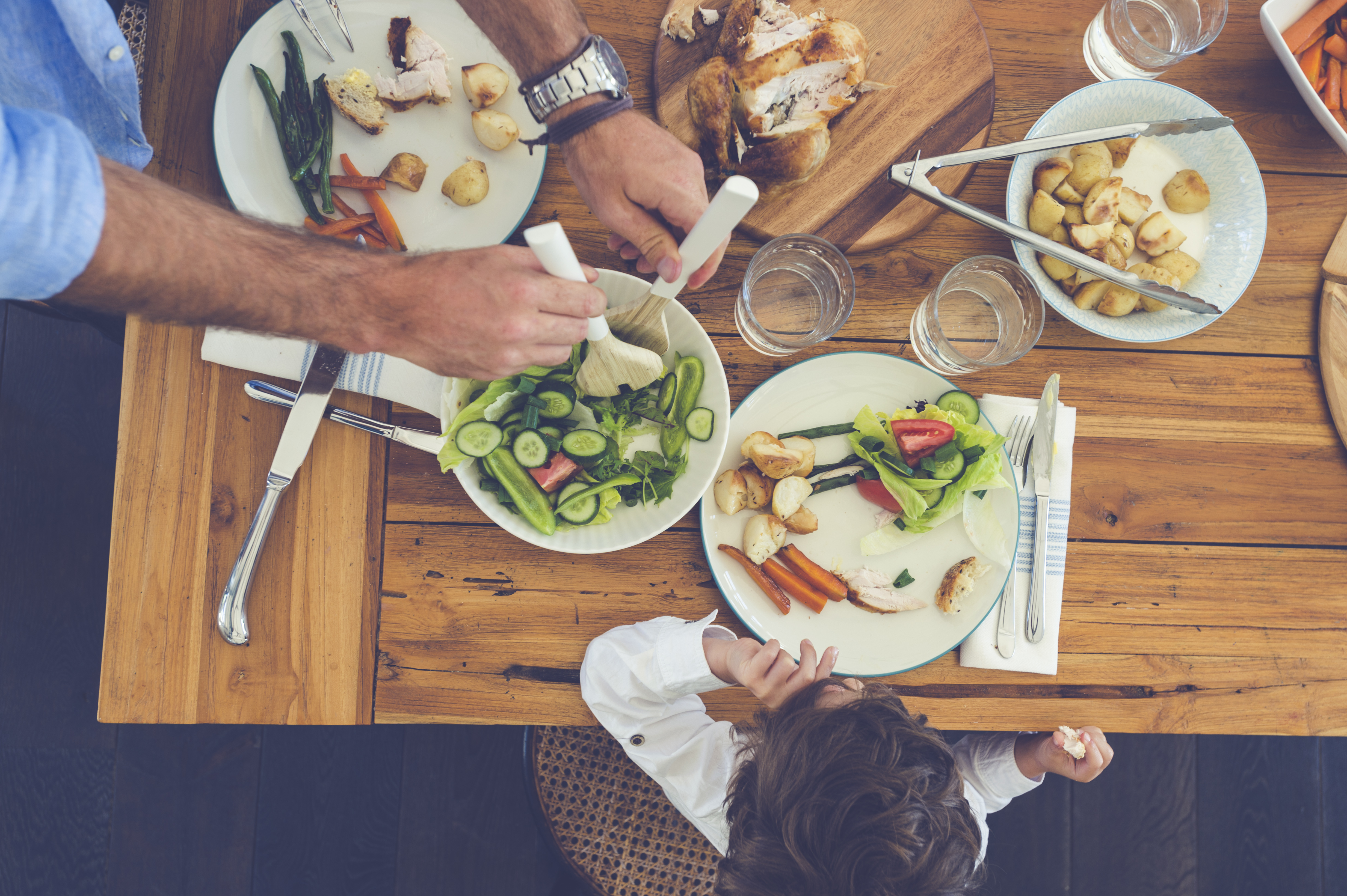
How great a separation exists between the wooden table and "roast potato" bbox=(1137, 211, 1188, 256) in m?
0.22

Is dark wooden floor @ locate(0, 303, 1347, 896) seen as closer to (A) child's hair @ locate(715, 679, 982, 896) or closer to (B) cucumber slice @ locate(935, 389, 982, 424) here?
(A) child's hair @ locate(715, 679, 982, 896)

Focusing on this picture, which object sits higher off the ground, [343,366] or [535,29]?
[535,29]

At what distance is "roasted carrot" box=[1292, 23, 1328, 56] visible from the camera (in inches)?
63.5

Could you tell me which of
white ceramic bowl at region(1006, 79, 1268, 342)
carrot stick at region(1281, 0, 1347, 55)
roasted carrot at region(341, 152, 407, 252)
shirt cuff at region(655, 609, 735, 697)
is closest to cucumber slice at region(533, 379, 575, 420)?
roasted carrot at region(341, 152, 407, 252)

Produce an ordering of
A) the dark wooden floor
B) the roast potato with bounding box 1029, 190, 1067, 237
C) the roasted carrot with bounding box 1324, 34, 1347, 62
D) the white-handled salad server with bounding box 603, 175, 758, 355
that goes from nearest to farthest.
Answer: the white-handled salad server with bounding box 603, 175, 758, 355
the roast potato with bounding box 1029, 190, 1067, 237
the roasted carrot with bounding box 1324, 34, 1347, 62
the dark wooden floor

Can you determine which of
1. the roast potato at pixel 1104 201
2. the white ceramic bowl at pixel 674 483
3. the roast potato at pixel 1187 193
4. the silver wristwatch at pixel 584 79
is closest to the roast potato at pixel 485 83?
the silver wristwatch at pixel 584 79

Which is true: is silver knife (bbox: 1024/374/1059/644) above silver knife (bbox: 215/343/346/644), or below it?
below

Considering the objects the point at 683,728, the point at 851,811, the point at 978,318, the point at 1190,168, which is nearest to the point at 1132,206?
the point at 1190,168

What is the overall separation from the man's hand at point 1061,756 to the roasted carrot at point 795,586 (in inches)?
24.5

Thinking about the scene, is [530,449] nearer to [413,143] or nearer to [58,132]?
[413,143]

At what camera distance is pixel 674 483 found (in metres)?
1.46

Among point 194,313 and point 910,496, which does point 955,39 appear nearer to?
point 910,496

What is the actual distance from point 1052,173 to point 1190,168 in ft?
1.26

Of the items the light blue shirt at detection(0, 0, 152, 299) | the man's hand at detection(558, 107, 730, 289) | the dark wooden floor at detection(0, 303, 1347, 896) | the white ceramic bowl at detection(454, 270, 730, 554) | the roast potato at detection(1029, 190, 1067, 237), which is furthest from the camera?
the dark wooden floor at detection(0, 303, 1347, 896)
